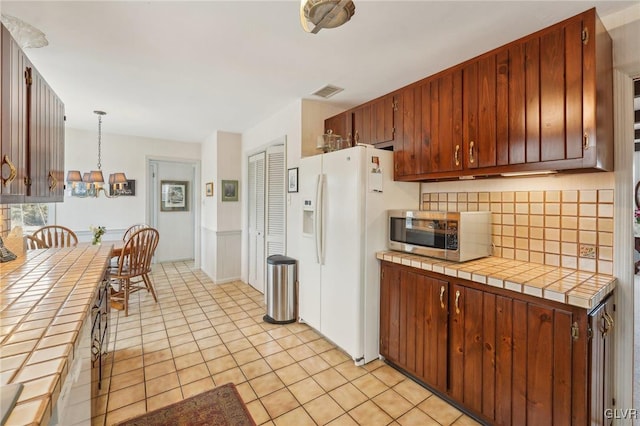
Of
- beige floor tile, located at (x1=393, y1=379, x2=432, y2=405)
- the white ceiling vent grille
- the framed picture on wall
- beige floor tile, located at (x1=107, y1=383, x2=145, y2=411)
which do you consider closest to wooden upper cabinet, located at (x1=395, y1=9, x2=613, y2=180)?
the white ceiling vent grille

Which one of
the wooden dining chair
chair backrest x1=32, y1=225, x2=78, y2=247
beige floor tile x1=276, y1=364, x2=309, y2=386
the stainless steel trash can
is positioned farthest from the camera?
the wooden dining chair

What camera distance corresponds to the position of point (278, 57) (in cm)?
231

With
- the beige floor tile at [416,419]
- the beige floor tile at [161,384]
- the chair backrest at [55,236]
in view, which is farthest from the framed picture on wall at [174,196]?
the beige floor tile at [416,419]

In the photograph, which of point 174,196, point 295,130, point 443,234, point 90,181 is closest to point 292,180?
point 295,130

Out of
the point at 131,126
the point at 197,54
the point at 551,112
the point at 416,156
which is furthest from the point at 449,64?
the point at 131,126

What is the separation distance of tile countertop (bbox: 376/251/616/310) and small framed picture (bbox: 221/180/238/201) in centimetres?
342

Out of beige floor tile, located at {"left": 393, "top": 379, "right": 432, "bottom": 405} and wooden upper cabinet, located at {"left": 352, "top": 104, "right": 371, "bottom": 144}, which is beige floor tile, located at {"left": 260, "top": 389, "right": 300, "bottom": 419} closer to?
beige floor tile, located at {"left": 393, "top": 379, "right": 432, "bottom": 405}

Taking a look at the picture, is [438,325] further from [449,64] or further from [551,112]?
[449,64]

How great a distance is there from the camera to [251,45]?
7.00 ft

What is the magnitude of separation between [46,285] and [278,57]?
209cm

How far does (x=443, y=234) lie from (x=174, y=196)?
19.5 ft

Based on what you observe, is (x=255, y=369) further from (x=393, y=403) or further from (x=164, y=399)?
(x=393, y=403)

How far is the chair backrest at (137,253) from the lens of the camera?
345cm

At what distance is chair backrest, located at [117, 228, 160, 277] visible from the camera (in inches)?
136
